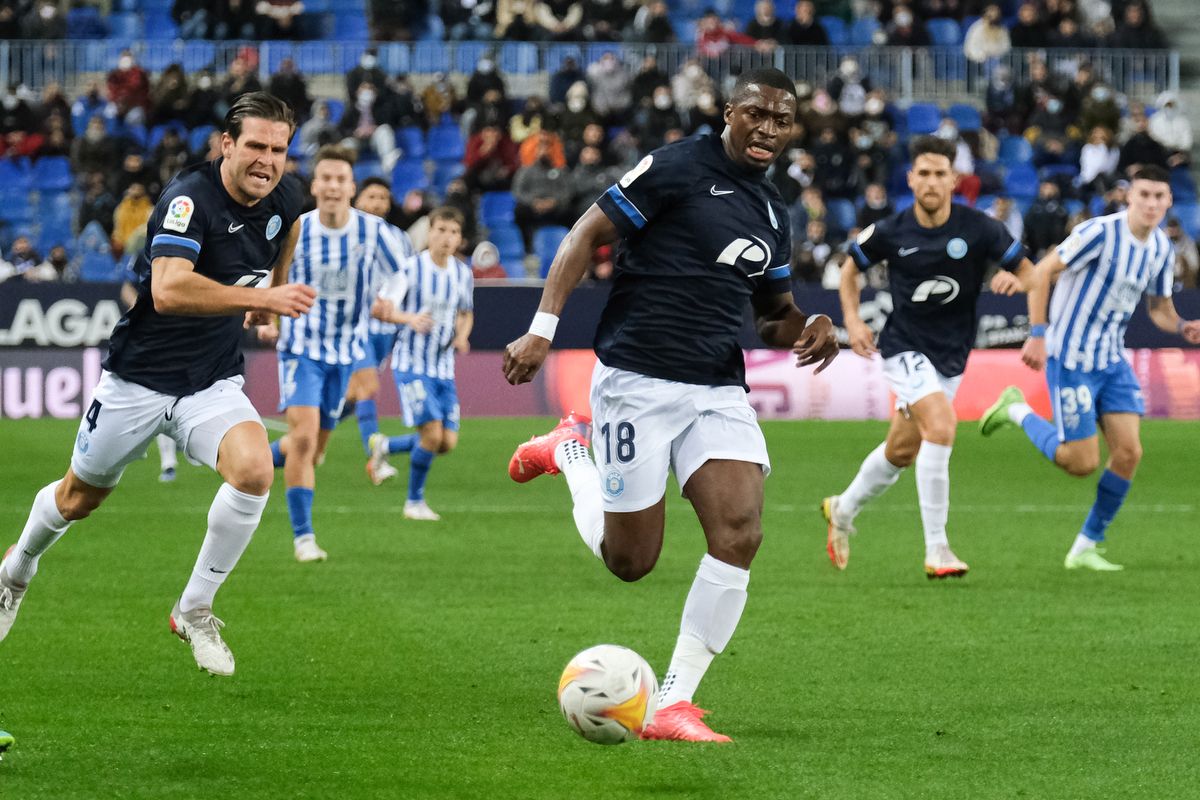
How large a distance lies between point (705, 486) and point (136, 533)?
→ 6779 mm

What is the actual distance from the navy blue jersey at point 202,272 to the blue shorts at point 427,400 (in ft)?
18.8

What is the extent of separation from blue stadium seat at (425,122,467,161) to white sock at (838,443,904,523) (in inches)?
653

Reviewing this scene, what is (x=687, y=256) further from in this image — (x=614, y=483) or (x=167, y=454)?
(x=167, y=454)

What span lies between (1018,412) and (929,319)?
5.45 ft

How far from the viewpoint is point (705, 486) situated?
6.20m

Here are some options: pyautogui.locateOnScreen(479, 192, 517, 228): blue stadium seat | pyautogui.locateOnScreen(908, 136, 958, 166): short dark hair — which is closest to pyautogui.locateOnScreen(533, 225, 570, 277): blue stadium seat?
pyautogui.locateOnScreen(479, 192, 517, 228): blue stadium seat

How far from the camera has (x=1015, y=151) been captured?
88.0 ft

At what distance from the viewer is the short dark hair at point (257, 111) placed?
21.6ft

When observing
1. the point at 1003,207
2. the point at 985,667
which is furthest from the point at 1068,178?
the point at 985,667

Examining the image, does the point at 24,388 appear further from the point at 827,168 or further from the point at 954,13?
the point at 954,13

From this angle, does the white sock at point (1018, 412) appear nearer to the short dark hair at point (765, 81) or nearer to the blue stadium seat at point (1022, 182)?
the short dark hair at point (765, 81)

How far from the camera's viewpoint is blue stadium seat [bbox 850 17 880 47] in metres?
28.5

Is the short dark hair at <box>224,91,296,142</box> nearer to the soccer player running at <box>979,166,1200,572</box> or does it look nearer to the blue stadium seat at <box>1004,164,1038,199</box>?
the soccer player running at <box>979,166,1200,572</box>

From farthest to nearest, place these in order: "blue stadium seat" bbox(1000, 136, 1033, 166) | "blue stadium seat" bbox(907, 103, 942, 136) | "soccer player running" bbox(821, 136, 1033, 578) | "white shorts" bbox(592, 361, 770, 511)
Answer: "blue stadium seat" bbox(907, 103, 942, 136), "blue stadium seat" bbox(1000, 136, 1033, 166), "soccer player running" bbox(821, 136, 1033, 578), "white shorts" bbox(592, 361, 770, 511)
